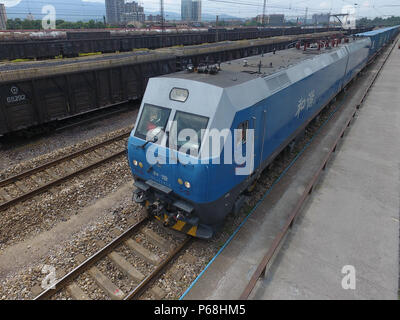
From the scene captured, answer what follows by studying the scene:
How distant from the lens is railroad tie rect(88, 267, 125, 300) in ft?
18.7

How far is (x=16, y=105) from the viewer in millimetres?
12047

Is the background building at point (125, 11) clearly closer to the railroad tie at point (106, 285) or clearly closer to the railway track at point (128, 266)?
the railway track at point (128, 266)

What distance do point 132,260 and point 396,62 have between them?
146 ft

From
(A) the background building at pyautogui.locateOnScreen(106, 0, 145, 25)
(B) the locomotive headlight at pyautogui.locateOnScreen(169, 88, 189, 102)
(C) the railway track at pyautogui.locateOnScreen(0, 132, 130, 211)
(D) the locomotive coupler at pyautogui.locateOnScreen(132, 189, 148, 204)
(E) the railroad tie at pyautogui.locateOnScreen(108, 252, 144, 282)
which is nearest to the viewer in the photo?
(E) the railroad tie at pyautogui.locateOnScreen(108, 252, 144, 282)

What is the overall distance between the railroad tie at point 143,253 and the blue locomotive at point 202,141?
0.84 metres

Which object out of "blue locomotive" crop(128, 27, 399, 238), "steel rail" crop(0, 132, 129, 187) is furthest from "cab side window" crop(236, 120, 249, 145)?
"steel rail" crop(0, 132, 129, 187)

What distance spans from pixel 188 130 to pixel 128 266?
3460 millimetres

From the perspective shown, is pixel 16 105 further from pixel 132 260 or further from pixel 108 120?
pixel 132 260

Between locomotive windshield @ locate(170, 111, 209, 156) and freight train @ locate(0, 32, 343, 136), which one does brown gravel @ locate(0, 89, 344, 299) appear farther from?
freight train @ locate(0, 32, 343, 136)

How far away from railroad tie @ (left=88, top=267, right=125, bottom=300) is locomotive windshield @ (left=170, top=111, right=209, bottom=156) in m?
3.29

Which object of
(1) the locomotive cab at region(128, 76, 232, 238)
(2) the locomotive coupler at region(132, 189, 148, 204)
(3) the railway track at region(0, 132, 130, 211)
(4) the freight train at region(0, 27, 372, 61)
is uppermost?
(4) the freight train at region(0, 27, 372, 61)

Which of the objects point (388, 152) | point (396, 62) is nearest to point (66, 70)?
point (388, 152)

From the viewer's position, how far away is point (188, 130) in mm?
6188

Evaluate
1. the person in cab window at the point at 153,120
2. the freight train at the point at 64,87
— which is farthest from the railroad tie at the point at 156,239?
the freight train at the point at 64,87
